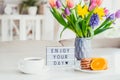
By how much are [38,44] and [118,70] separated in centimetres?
107

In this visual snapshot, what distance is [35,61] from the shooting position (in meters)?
1.15

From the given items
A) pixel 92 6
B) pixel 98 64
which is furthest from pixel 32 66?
pixel 92 6

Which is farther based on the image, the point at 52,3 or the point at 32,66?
the point at 52,3

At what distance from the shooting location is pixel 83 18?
129 centimetres

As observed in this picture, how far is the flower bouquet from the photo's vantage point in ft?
4.18

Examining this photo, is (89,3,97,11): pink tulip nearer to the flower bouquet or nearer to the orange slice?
the flower bouquet

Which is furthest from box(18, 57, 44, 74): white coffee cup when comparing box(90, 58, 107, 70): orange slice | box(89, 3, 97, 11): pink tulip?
box(89, 3, 97, 11): pink tulip

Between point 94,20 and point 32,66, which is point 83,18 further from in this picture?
point 32,66

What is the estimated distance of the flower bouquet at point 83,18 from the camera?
4.18ft

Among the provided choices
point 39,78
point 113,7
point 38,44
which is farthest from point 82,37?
point 113,7

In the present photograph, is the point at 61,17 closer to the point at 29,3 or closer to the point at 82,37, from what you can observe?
the point at 82,37

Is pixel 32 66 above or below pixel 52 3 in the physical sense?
below

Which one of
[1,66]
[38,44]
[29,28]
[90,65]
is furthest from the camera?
[29,28]

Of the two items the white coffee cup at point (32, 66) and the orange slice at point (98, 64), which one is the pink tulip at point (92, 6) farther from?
the white coffee cup at point (32, 66)
